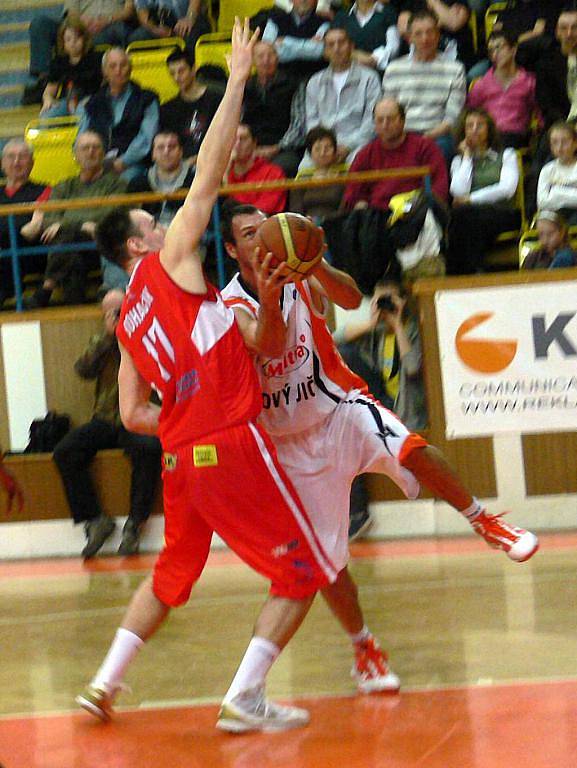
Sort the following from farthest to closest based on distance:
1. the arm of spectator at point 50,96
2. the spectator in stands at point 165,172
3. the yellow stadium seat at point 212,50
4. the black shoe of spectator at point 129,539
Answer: the arm of spectator at point 50,96
the yellow stadium seat at point 212,50
the spectator in stands at point 165,172
the black shoe of spectator at point 129,539

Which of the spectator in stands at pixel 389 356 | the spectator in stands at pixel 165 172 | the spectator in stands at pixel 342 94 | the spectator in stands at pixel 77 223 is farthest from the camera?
the spectator in stands at pixel 342 94

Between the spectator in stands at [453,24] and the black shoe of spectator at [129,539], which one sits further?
the spectator in stands at [453,24]

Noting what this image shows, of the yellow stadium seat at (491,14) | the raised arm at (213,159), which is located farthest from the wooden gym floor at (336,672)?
the yellow stadium seat at (491,14)

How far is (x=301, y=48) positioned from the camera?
11086 mm

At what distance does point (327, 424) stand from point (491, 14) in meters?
7.38

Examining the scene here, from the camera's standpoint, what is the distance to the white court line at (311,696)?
449 centimetres

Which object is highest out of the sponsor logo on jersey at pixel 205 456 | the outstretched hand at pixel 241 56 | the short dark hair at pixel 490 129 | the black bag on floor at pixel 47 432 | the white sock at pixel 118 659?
the outstretched hand at pixel 241 56

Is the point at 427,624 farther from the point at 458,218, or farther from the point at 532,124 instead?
the point at 532,124

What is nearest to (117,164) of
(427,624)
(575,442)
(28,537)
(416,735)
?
(28,537)

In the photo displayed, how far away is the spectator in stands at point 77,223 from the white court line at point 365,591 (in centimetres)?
361

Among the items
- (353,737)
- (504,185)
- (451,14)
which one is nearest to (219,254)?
(504,185)

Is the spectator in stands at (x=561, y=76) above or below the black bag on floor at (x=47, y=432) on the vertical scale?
above

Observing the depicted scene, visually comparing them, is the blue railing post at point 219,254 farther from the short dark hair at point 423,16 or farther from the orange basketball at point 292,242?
the orange basketball at point 292,242

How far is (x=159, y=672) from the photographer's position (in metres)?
5.25
